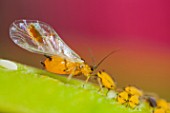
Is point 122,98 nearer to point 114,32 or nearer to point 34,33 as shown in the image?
point 34,33

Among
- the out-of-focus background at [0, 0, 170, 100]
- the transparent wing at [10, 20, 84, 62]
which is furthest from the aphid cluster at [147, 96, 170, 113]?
the out-of-focus background at [0, 0, 170, 100]

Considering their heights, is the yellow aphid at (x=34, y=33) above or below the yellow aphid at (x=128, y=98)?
above

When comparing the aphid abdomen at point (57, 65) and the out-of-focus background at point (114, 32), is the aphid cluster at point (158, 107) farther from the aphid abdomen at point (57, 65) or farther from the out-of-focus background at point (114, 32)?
the out-of-focus background at point (114, 32)

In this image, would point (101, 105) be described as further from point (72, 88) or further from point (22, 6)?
point (22, 6)

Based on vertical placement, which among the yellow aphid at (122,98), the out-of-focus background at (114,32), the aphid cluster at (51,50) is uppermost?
the out-of-focus background at (114,32)

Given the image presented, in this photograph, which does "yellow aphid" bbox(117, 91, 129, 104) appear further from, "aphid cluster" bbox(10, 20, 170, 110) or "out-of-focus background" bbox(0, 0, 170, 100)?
"out-of-focus background" bbox(0, 0, 170, 100)

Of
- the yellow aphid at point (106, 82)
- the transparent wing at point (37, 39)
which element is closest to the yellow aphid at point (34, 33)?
the transparent wing at point (37, 39)
